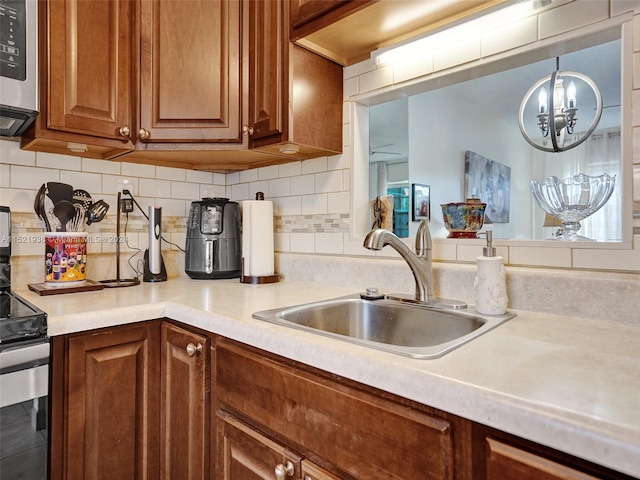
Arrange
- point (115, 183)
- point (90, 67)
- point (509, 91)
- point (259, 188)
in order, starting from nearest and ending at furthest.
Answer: point (90, 67), point (115, 183), point (259, 188), point (509, 91)

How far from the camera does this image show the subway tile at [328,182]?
5.09ft

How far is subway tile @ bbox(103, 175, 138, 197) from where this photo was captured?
5.30ft

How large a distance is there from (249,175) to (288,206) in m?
0.33

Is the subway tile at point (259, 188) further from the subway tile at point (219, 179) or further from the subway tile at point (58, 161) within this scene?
the subway tile at point (58, 161)

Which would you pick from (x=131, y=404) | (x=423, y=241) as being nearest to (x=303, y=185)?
(x=423, y=241)

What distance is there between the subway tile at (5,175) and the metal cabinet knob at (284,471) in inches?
53.4

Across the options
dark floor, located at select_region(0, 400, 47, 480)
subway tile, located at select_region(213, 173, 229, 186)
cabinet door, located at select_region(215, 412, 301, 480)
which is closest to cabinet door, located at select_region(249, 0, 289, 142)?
subway tile, located at select_region(213, 173, 229, 186)

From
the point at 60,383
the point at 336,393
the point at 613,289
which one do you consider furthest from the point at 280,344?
the point at 613,289

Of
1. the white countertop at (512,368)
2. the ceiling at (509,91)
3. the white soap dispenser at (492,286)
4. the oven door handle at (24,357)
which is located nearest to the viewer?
the white countertop at (512,368)

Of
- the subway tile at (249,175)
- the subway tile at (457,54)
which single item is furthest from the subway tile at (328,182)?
the subway tile at (457,54)

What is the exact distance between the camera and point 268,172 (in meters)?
1.84

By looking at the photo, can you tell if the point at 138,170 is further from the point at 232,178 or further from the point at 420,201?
the point at 420,201

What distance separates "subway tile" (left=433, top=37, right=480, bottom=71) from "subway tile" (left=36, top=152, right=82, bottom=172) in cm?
139

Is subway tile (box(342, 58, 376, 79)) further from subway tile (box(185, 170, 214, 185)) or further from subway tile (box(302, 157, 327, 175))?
subway tile (box(185, 170, 214, 185))
